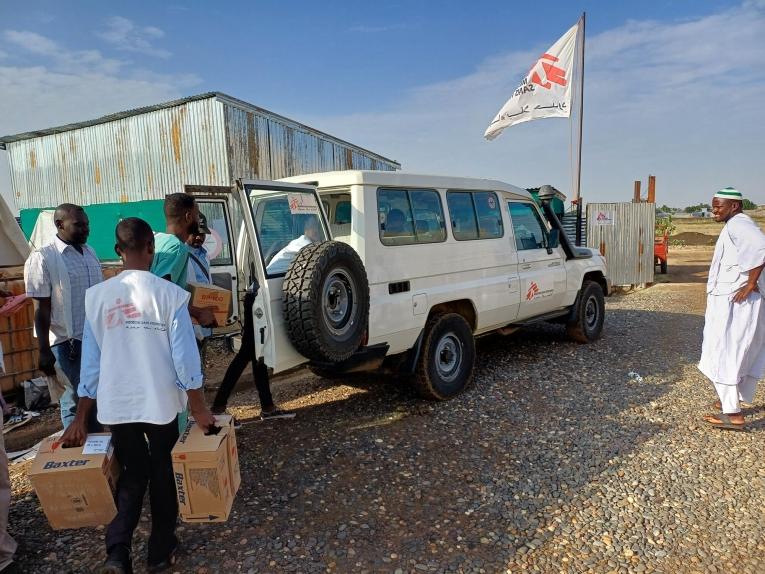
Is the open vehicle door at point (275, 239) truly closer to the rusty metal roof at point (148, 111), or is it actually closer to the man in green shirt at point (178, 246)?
the man in green shirt at point (178, 246)

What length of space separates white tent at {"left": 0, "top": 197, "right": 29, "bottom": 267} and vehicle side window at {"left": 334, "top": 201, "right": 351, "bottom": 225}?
3632 millimetres

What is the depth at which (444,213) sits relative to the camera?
5.04 meters

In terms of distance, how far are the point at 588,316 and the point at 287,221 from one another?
500cm

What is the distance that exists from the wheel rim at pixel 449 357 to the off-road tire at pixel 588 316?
263 centimetres

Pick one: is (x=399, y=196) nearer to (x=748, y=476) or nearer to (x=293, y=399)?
(x=293, y=399)

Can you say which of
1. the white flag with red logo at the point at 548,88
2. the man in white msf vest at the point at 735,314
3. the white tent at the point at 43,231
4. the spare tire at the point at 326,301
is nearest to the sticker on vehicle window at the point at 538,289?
the man in white msf vest at the point at 735,314

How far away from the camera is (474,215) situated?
17.8 ft

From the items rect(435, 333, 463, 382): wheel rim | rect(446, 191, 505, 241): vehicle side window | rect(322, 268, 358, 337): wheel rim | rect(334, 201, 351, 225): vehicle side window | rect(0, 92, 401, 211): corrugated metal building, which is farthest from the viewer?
rect(0, 92, 401, 211): corrugated metal building

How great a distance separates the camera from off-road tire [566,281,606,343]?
7.10 metres

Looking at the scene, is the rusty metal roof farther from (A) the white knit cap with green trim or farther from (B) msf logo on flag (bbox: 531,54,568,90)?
(A) the white knit cap with green trim

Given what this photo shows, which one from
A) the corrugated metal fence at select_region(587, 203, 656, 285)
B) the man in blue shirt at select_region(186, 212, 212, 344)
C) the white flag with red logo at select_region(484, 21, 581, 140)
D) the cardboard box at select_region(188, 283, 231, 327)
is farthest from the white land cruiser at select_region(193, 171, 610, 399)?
the corrugated metal fence at select_region(587, 203, 656, 285)

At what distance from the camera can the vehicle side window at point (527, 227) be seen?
6.03 m

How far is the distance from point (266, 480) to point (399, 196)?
102 inches

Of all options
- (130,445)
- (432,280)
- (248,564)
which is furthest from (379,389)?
(130,445)
